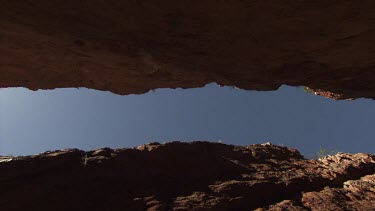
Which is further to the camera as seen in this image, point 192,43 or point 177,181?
point 177,181

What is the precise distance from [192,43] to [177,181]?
6.30 metres

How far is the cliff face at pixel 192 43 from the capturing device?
10.2 meters

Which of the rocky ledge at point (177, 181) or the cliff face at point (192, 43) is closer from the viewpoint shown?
the cliff face at point (192, 43)

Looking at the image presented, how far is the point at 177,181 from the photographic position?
→ 605 inches

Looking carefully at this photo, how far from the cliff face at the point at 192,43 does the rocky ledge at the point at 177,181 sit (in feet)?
11.6

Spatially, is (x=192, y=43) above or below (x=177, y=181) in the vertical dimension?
above

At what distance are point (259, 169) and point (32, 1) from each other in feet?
39.2

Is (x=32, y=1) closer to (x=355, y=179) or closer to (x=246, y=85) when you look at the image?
(x=246, y=85)

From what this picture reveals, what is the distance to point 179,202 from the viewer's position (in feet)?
45.4

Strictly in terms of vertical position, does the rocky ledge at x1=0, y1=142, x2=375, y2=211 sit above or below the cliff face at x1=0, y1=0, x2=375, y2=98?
below

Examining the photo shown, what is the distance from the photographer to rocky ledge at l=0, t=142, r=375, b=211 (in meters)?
13.8

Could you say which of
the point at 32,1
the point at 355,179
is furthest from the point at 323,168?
the point at 32,1

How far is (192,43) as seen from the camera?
1219cm

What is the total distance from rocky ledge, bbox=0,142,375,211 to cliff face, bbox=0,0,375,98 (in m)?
3.54
